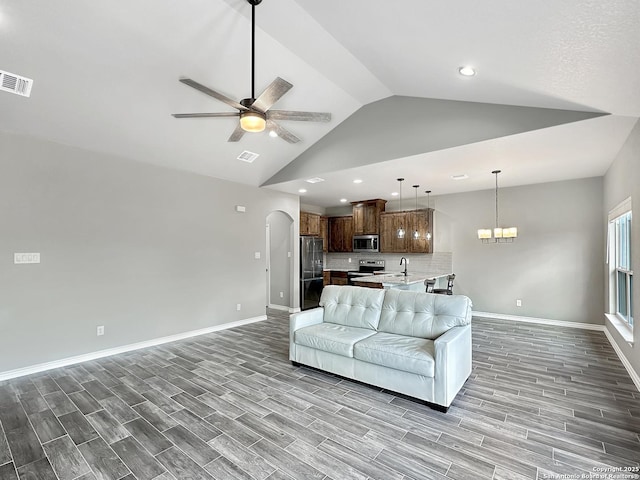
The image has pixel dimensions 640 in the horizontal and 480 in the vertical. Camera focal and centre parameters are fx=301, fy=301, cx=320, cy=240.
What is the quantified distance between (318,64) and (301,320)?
314 centimetres

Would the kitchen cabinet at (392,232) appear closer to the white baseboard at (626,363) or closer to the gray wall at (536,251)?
the gray wall at (536,251)

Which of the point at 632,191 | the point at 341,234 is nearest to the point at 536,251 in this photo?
the point at 632,191

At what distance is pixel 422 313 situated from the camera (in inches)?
137

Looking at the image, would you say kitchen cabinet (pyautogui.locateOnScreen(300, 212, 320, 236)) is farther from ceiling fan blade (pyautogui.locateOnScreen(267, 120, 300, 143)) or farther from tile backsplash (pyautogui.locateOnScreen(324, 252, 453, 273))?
ceiling fan blade (pyautogui.locateOnScreen(267, 120, 300, 143))

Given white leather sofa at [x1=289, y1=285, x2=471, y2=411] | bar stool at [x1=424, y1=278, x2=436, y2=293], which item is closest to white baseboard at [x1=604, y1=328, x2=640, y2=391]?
white leather sofa at [x1=289, y1=285, x2=471, y2=411]

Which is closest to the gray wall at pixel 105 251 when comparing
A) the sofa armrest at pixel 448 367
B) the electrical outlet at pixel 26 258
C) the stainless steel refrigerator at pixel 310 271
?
the electrical outlet at pixel 26 258

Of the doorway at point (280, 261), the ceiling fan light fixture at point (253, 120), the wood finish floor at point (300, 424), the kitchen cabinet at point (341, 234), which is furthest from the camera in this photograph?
the kitchen cabinet at point (341, 234)

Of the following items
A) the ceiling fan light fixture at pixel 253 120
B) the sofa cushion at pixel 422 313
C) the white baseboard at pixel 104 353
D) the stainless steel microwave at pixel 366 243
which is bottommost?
the white baseboard at pixel 104 353

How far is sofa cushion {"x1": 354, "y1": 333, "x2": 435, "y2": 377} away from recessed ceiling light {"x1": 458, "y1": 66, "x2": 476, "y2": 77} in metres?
2.74

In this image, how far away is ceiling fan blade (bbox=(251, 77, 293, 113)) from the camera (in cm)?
237

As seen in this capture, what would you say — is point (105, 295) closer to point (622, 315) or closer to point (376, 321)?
point (376, 321)

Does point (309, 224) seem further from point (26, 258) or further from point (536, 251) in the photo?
point (26, 258)

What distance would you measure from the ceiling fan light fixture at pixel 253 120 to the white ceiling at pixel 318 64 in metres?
0.97

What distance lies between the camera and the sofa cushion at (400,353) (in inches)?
109
